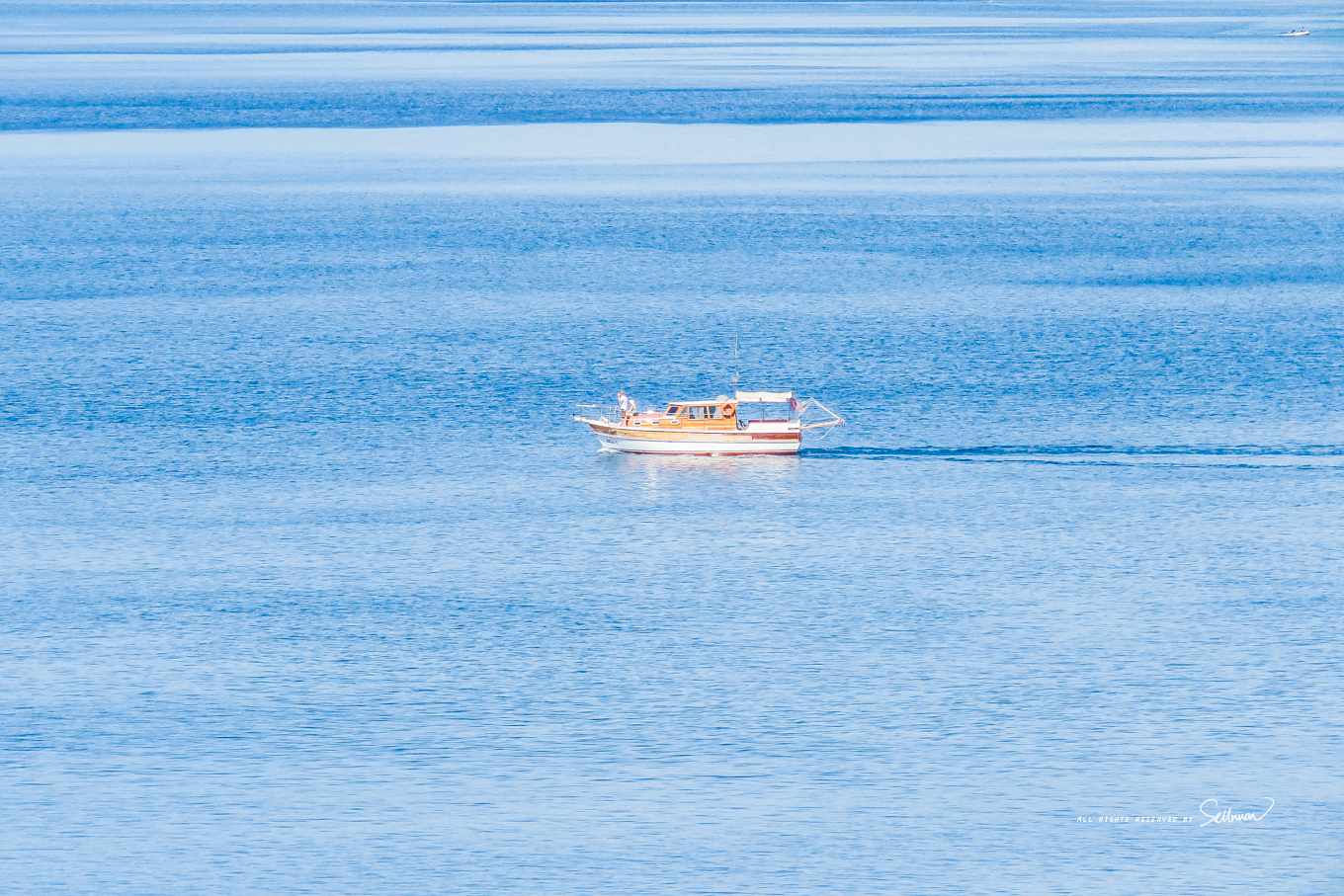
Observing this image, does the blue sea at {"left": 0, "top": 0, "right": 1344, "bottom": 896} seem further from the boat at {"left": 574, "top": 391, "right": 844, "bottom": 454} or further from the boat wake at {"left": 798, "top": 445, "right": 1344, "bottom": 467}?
the boat at {"left": 574, "top": 391, "right": 844, "bottom": 454}

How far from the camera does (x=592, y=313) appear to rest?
96125 mm

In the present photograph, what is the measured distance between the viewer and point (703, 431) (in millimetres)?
70062

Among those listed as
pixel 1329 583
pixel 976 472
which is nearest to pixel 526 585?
pixel 976 472

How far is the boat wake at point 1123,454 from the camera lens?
6769cm

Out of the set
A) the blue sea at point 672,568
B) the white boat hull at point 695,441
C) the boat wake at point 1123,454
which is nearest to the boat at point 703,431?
the white boat hull at point 695,441

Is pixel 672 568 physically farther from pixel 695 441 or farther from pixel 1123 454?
pixel 1123 454

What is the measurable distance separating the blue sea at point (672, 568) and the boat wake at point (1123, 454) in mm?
261

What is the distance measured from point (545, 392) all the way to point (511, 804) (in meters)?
38.8

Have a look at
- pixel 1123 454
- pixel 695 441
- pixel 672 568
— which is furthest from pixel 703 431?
pixel 1123 454

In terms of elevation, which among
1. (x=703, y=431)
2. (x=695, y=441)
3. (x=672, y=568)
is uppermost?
(x=703, y=431)

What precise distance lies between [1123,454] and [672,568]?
19408mm

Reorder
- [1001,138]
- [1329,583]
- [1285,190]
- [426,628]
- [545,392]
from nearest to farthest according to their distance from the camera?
1. [426,628]
2. [1329,583]
3. [545,392]
4. [1285,190]
5. [1001,138]

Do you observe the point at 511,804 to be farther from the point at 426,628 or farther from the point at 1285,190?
the point at 1285,190

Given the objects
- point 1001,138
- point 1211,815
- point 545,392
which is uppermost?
point 1001,138
